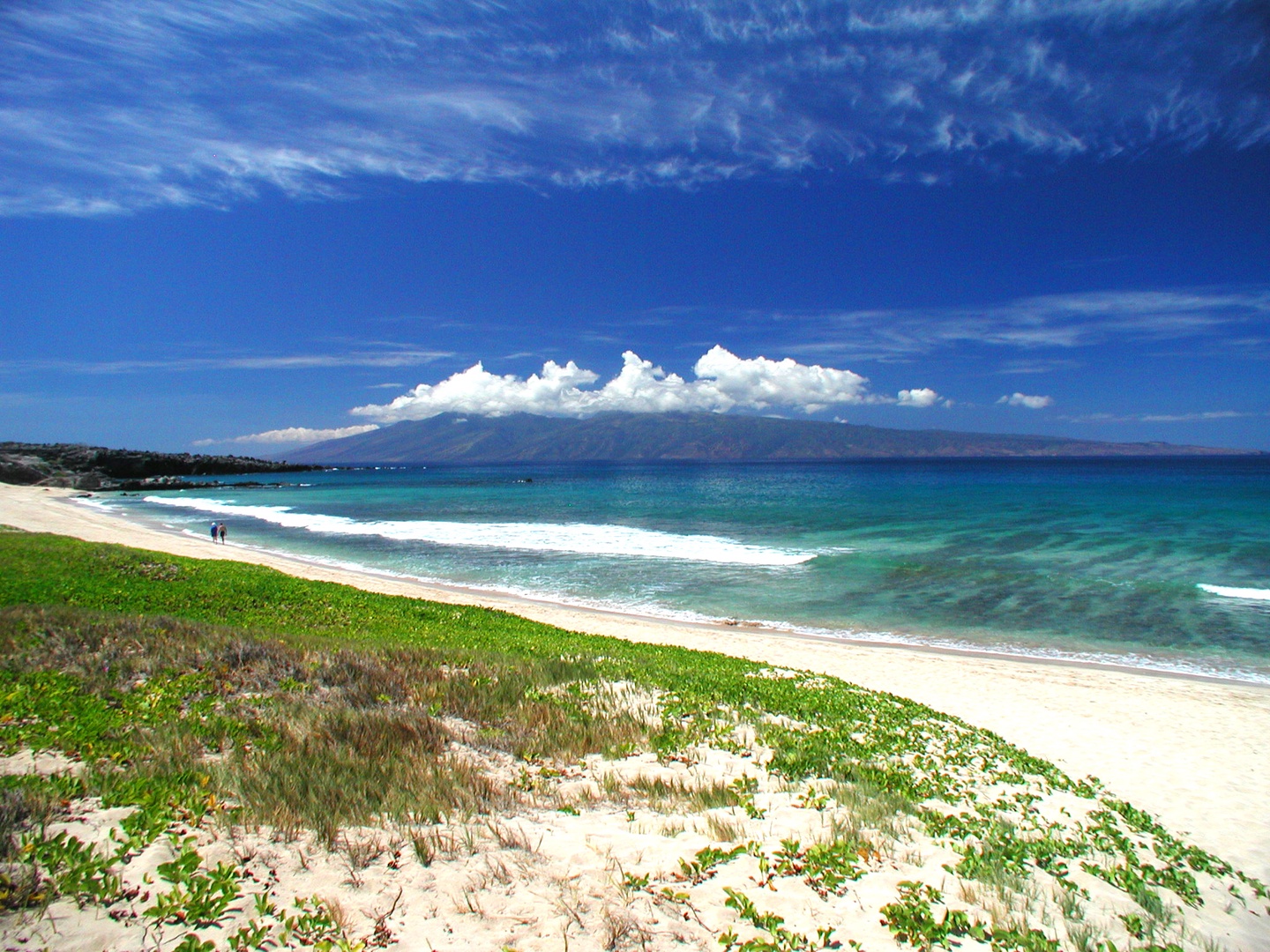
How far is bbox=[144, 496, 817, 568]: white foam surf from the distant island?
6900cm

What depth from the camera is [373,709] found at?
8.35 meters

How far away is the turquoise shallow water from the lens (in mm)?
21875

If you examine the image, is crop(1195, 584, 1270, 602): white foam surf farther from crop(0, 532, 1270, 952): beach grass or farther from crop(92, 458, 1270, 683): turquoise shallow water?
crop(0, 532, 1270, 952): beach grass

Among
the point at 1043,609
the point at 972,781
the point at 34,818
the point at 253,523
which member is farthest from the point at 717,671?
the point at 253,523

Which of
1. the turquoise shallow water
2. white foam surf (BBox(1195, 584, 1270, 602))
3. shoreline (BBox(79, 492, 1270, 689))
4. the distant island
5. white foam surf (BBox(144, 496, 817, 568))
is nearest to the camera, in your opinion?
shoreline (BBox(79, 492, 1270, 689))

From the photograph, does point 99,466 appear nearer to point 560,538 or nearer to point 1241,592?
point 560,538

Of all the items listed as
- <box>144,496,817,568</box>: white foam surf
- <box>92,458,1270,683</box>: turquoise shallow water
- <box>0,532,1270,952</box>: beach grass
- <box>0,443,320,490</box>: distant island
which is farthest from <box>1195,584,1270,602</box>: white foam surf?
<box>0,443,320,490</box>: distant island

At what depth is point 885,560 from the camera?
34.6 metres

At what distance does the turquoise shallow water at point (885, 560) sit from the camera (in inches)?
861

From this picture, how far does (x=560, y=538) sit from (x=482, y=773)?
39030 mm

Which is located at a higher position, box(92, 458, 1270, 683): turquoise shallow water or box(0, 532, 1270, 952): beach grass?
box(0, 532, 1270, 952): beach grass

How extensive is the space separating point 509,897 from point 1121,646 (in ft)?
72.7

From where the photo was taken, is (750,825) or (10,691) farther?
A: (10,691)

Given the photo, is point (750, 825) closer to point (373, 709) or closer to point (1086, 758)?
point (373, 709)
